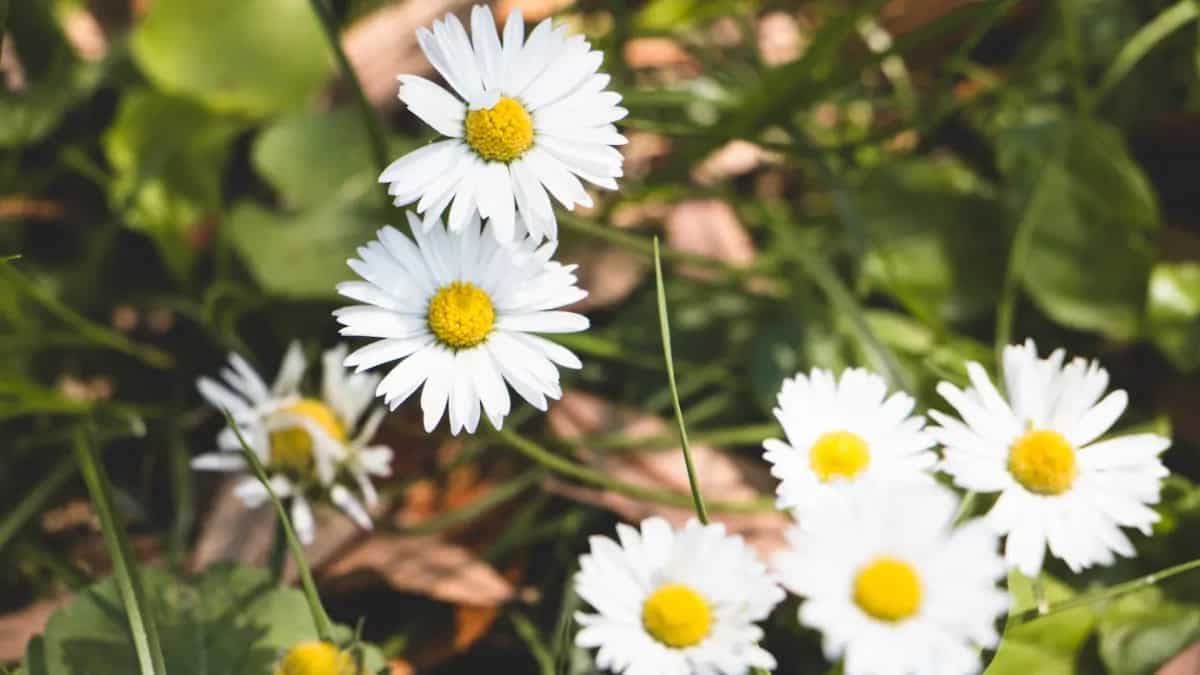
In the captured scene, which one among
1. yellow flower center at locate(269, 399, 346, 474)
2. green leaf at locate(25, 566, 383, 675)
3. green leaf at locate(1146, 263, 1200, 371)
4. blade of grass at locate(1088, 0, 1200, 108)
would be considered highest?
blade of grass at locate(1088, 0, 1200, 108)

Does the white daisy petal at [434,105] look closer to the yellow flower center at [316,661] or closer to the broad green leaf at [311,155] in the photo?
the yellow flower center at [316,661]

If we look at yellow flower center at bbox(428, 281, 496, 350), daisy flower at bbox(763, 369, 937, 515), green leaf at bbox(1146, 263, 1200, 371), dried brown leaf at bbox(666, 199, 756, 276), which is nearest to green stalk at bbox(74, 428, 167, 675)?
yellow flower center at bbox(428, 281, 496, 350)

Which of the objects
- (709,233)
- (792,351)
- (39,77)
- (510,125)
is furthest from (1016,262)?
(39,77)

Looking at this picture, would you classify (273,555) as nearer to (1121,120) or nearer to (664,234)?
(664,234)

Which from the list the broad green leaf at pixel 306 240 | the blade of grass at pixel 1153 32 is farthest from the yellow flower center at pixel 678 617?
the blade of grass at pixel 1153 32

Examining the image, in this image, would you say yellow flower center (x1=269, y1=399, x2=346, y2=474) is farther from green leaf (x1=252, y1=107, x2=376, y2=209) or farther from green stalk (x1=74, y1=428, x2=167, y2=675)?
green leaf (x1=252, y1=107, x2=376, y2=209)

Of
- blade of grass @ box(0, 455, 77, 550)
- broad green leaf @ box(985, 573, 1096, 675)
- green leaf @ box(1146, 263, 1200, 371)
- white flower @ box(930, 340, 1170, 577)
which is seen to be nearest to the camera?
white flower @ box(930, 340, 1170, 577)

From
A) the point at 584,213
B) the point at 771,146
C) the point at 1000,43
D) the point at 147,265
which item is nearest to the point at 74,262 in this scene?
the point at 147,265

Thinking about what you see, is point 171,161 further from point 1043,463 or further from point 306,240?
point 1043,463
